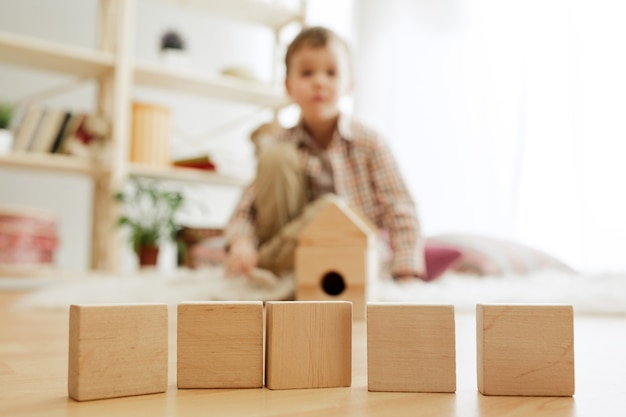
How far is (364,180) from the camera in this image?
5.36 ft

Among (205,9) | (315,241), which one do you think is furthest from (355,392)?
(205,9)

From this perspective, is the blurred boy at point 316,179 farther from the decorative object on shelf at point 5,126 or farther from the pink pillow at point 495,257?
the decorative object on shelf at point 5,126

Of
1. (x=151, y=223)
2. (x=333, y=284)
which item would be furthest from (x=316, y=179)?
(x=151, y=223)

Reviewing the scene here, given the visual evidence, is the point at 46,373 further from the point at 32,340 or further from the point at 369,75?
the point at 369,75

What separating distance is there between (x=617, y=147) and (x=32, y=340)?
1.75 meters

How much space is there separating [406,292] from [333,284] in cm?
17

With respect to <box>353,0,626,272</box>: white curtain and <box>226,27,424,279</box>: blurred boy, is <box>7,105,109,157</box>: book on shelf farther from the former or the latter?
<box>353,0,626,272</box>: white curtain

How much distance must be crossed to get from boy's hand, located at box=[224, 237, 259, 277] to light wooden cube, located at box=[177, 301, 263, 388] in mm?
866

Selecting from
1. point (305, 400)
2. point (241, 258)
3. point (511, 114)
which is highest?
point (511, 114)

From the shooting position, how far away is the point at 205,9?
99.1 inches

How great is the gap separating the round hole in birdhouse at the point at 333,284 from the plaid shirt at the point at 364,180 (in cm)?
26

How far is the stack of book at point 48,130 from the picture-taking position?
6.92 ft

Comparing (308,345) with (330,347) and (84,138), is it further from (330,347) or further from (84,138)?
(84,138)

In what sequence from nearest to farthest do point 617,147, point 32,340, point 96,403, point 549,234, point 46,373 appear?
point 96,403 < point 46,373 < point 32,340 < point 617,147 < point 549,234
